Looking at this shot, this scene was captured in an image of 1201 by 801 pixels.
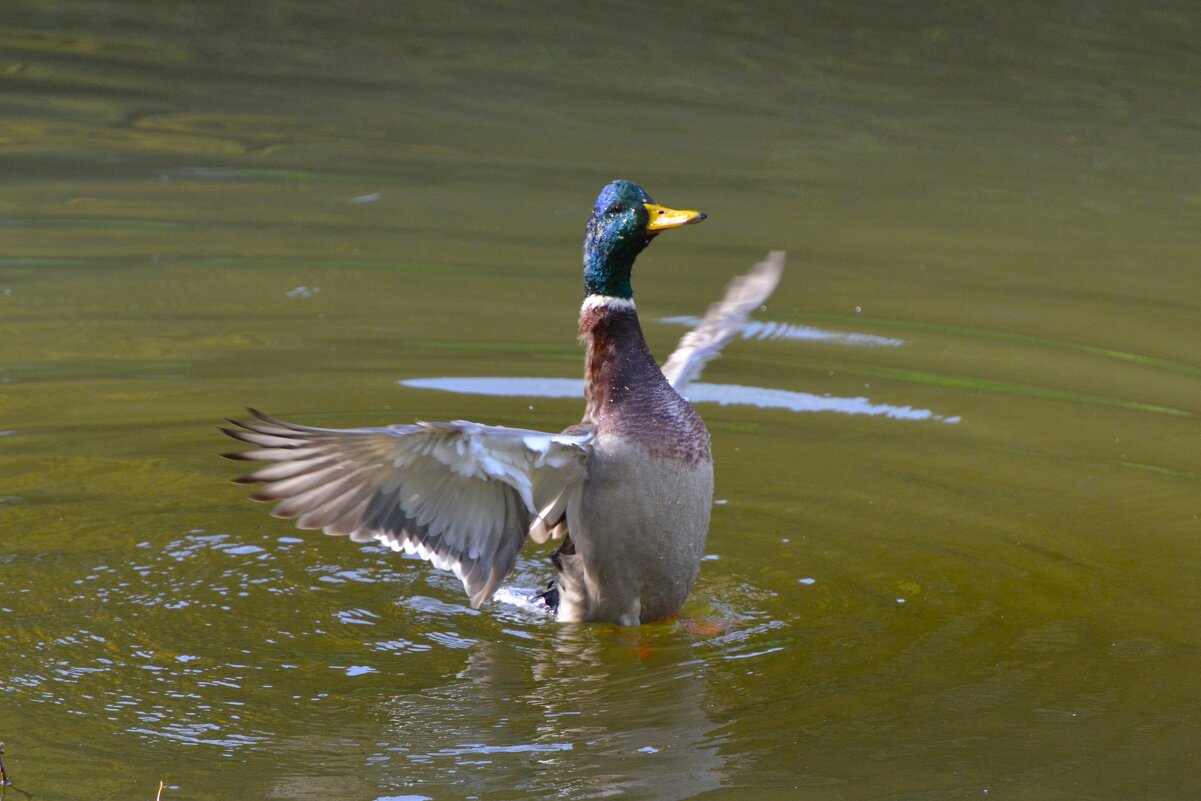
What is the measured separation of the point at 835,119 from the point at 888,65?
1.62 metres

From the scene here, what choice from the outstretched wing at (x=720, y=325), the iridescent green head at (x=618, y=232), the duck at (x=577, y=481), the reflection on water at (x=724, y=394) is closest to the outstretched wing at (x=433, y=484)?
the duck at (x=577, y=481)

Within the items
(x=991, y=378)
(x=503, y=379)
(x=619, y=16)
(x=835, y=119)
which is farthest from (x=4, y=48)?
(x=991, y=378)

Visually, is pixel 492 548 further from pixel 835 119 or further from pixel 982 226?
pixel 835 119

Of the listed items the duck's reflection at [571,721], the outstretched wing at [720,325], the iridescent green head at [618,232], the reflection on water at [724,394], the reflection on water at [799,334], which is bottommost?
the duck's reflection at [571,721]

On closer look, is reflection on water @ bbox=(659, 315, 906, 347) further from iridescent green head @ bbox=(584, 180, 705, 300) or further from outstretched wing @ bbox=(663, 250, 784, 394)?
iridescent green head @ bbox=(584, 180, 705, 300)

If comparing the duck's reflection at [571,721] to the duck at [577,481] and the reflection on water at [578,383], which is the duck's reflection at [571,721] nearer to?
the reflection on water at [578,383]

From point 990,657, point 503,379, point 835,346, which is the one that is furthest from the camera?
point 835,346

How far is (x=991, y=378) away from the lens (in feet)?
26.1

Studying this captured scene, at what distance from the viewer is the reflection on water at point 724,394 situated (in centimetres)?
759

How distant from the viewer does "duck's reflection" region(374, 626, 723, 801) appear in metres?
4.47

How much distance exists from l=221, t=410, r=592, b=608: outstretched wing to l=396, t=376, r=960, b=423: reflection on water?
79.8 inches

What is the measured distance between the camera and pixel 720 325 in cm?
677

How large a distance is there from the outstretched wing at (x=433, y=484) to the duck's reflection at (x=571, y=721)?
1.16 ft

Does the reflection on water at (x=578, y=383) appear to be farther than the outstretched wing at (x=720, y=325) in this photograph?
No
